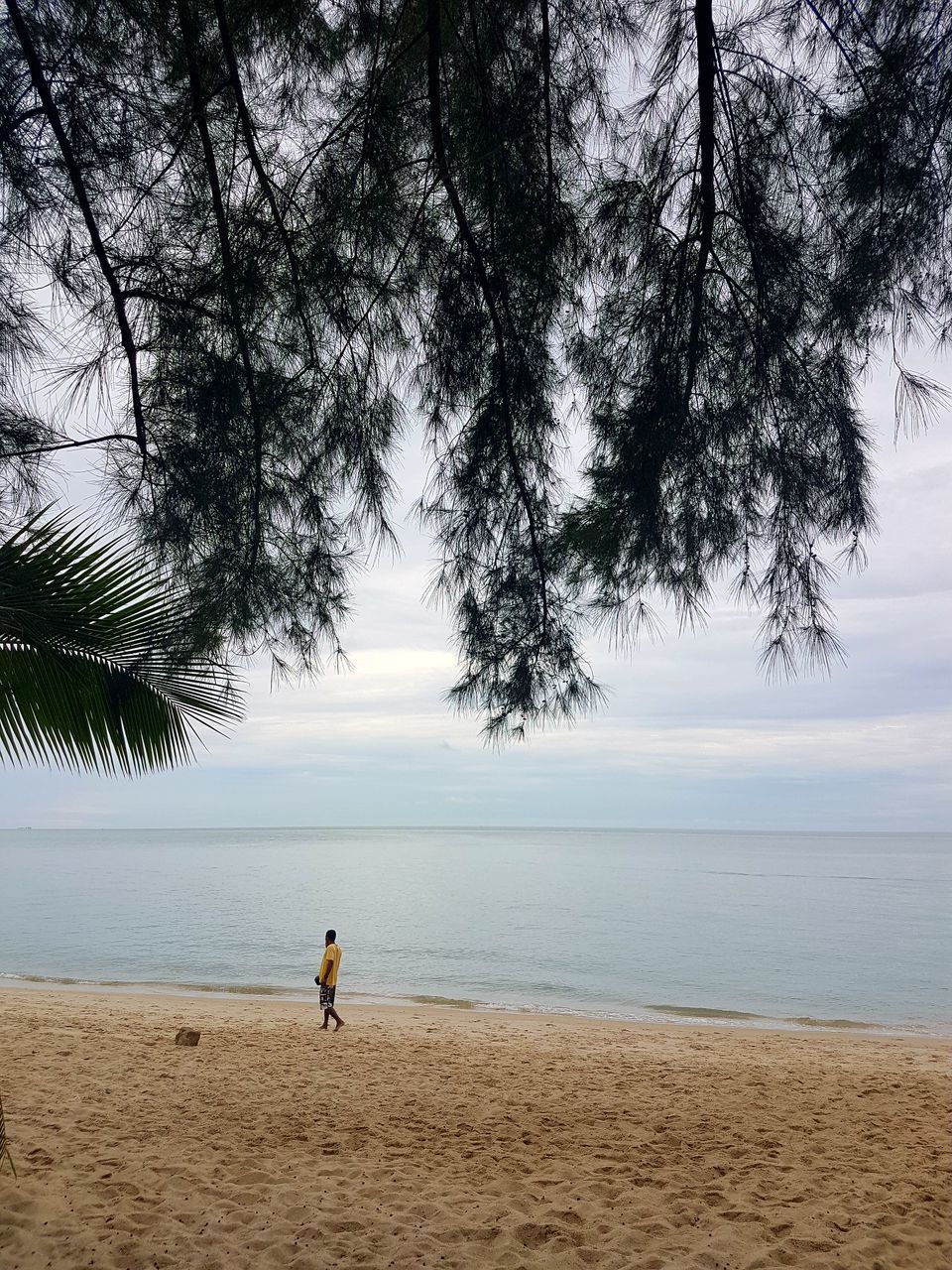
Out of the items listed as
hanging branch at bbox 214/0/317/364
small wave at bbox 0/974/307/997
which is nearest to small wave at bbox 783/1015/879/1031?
small wave at bbox 0/974/307/997

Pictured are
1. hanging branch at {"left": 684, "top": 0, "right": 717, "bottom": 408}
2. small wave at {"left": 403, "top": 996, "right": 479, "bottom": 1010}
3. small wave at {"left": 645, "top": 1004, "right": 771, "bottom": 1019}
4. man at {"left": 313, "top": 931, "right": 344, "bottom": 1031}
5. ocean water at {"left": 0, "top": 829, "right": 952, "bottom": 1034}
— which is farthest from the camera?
ocean water at {"left": 0, "top": 829, "right": 952, "bottom": 1034}

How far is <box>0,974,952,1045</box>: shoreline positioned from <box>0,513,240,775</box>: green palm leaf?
13.5 m

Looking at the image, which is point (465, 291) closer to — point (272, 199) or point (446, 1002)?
point (272, 199)

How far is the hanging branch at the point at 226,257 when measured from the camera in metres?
3.42

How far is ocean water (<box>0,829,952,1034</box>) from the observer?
19.9m

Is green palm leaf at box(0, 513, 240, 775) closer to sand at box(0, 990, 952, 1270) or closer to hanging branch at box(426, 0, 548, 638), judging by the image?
hanging branch at box(426, 0, 548, 638)

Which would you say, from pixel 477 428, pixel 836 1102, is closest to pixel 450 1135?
pixel 836 1102

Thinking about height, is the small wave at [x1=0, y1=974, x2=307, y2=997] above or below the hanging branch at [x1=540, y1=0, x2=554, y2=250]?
below

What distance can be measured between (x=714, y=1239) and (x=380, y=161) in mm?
5207

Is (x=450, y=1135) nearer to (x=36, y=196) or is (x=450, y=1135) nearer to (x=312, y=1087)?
(x=312, y=1087)

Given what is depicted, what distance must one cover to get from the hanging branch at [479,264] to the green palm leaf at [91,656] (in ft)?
4.57

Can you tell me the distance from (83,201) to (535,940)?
2867cm

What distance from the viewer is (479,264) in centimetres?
349

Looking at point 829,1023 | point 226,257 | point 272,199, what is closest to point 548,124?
point 272,199
